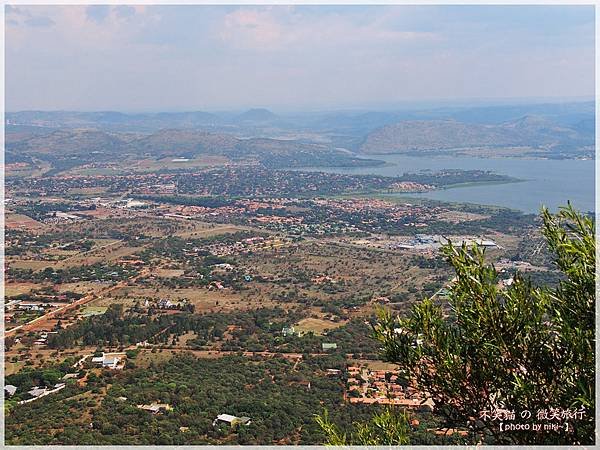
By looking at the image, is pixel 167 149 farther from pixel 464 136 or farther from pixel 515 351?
pixel 515 351

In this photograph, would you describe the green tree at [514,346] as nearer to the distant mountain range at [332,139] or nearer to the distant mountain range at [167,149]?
the distant mountain range at [167,149]

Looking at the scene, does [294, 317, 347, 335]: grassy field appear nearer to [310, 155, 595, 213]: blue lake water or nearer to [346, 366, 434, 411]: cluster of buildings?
[346, 366, 434, 411]: cluster of buildings

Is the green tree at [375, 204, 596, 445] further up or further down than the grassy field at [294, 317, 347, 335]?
further up

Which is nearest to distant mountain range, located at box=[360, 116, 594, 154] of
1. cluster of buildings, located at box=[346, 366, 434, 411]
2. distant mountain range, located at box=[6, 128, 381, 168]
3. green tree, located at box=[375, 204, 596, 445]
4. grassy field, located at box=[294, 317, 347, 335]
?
distant mountain range, located at box=[6, 128, 381, 168]

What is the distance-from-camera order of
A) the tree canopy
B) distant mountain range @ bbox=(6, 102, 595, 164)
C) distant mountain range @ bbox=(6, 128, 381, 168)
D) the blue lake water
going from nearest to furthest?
the tree canopy < the blue lake water < distant mountain range @ bbox=(6, 128, 381, 168) < distant mountain range @ bbox=(6, 102, 595, 164)

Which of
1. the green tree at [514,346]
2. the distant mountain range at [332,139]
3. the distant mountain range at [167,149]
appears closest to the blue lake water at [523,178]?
the distant mountain range at [167,149]

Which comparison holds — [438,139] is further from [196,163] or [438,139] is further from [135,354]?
[135,354]

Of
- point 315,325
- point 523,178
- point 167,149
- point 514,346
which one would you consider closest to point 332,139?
point 167,149
